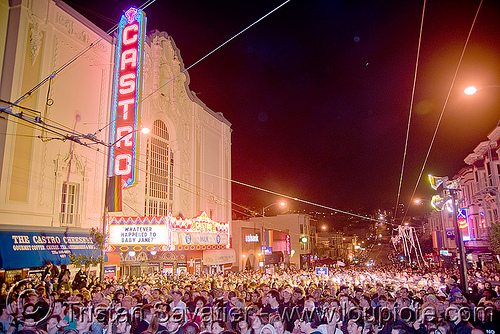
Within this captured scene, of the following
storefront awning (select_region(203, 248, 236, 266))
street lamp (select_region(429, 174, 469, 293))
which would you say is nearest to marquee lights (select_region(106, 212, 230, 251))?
storefront awning (select_region(203, 248, 236, 266))

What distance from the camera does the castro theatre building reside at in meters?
17.7

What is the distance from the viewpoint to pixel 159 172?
95.3ft

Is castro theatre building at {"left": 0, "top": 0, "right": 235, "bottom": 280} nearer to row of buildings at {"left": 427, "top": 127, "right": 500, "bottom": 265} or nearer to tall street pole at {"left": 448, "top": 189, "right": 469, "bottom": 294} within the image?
tall street pole at {"left": 448, "top": 189, "right": 469, "bottom": 294}

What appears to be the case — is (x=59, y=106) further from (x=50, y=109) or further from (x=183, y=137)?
(x=183, y=137)

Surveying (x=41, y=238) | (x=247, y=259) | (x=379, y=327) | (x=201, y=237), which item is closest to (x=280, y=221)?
(x=247, y=259)

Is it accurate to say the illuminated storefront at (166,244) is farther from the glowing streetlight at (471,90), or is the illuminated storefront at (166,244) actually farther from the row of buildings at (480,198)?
the row of buildings at (480,198)

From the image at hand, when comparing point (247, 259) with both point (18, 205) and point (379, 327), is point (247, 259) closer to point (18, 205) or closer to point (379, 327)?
point (18, 205)

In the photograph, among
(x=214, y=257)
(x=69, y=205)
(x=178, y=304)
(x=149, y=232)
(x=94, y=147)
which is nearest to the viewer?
(x=178, y=304)

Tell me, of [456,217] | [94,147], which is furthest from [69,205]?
[456,217]

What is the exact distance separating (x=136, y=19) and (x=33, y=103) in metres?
8.47

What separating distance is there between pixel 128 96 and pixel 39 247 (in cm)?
1002

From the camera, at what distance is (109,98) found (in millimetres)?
23703

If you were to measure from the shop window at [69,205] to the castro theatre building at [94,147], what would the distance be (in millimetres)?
56

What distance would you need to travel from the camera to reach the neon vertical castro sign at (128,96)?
21.7 m
